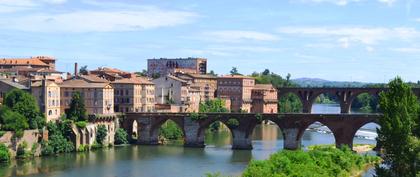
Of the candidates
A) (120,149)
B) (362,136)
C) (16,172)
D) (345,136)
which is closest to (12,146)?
(16,172)

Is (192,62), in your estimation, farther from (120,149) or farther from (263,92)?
(120,149)

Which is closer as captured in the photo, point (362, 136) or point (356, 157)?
point (356, 157)

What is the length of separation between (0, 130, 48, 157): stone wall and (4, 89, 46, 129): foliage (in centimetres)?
102

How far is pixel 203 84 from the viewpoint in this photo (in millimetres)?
125000

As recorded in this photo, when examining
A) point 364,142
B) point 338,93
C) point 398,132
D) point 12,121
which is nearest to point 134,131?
point 12,121

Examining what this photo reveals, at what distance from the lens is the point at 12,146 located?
221ft

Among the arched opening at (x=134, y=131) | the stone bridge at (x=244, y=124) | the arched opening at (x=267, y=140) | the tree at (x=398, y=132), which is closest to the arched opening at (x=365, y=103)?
the arched opening at (x=267, y=140)

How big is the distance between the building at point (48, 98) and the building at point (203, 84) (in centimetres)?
3907

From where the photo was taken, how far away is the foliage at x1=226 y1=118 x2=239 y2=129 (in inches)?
3094

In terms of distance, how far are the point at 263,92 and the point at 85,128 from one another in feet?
191

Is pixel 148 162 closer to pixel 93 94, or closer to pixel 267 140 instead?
pixel 93 94

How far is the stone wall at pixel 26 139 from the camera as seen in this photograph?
219 ft

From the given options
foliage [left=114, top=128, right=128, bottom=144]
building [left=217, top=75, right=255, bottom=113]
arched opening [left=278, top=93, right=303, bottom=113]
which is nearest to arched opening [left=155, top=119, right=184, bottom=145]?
foliage [left=114, top=128, right=128, bottom=144]

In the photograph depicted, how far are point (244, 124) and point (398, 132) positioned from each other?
40086 mm
